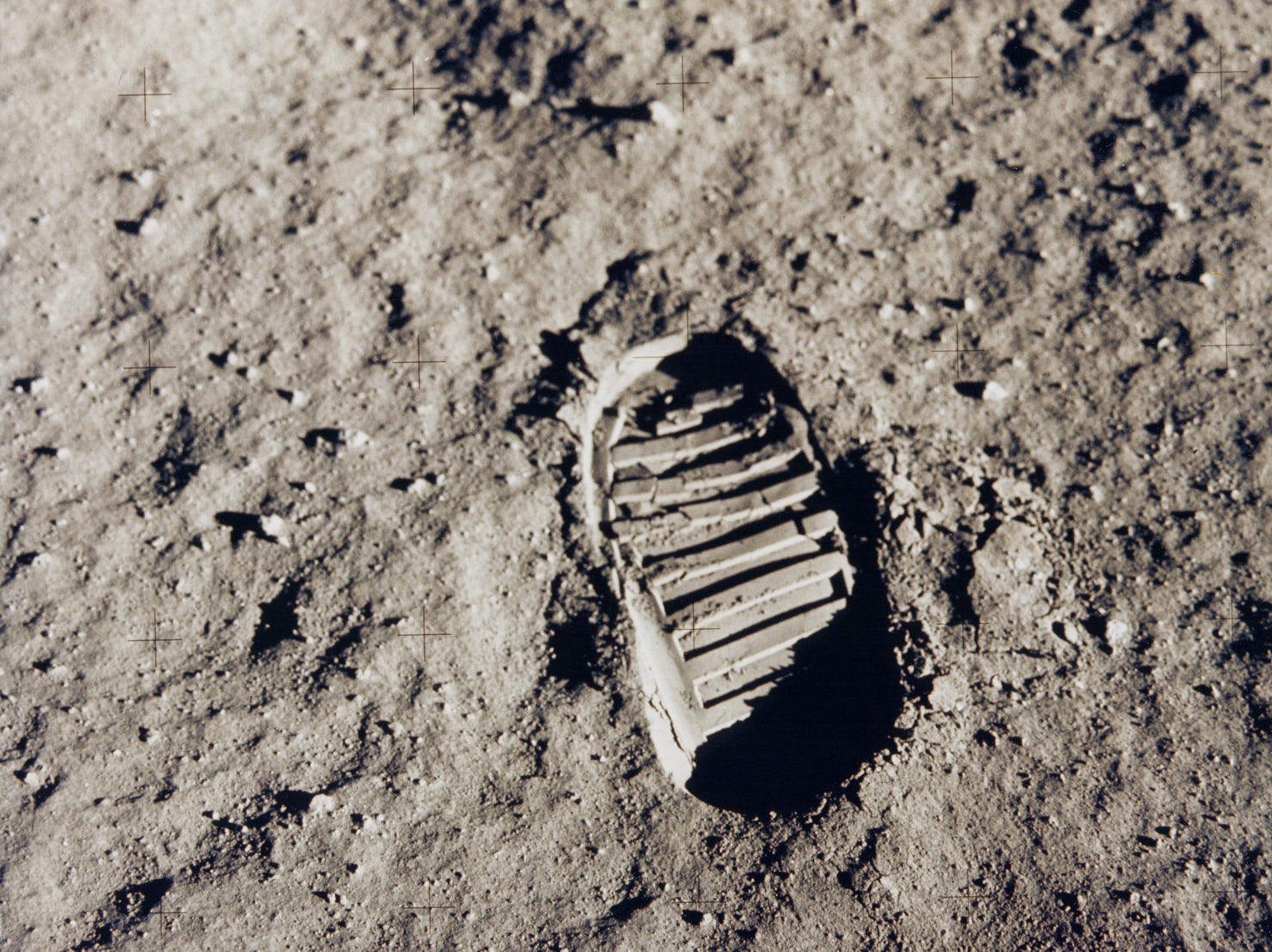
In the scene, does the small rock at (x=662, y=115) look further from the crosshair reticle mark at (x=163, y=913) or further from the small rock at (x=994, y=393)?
the crosshair reticle mark at (x=163, y=913)

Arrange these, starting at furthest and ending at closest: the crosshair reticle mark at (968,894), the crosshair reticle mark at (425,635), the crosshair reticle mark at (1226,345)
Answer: the crosshair reticle mark at (1226,345)
the crosshair reticle mark at (425,635)
the crosshair reticle mark at (968,894)

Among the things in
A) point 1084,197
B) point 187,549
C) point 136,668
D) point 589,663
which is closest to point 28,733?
point 136,668

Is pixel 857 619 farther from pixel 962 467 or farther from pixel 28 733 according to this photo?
pixel 28 733

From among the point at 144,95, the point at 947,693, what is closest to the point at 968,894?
the point at 947,693

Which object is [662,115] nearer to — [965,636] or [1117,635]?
[965,636]

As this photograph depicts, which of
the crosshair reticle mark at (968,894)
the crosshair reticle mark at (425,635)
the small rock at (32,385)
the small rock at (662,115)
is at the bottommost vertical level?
the crosshair reticle mark at (968,894)

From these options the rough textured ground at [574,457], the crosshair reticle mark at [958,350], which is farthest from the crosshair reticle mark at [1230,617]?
the crosshair reticle mark at [958,350]
